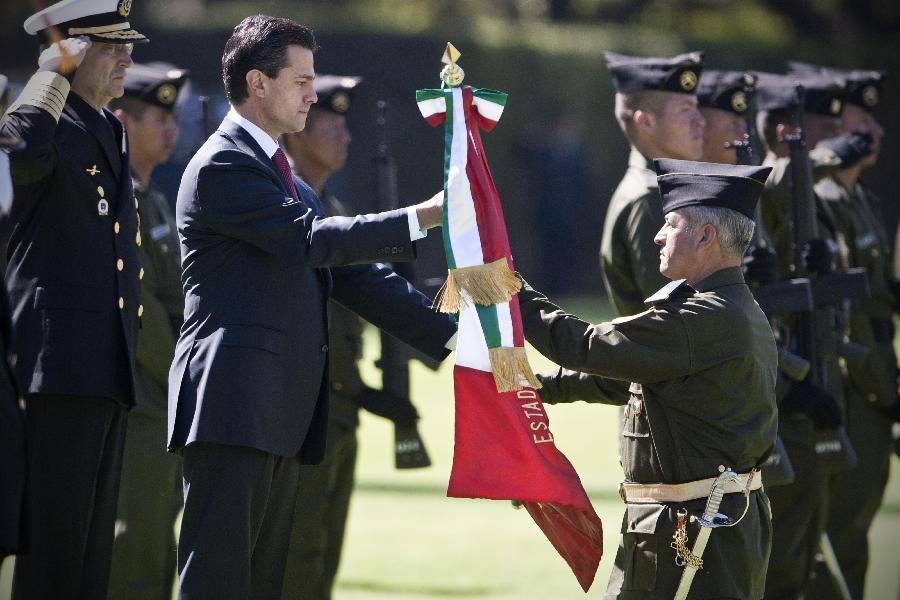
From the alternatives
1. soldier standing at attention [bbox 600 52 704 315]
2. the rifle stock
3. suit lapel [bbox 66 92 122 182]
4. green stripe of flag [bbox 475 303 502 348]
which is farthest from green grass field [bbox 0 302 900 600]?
green stripe of flag [bbox 475 303 502 348]

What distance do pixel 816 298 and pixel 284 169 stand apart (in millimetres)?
2952

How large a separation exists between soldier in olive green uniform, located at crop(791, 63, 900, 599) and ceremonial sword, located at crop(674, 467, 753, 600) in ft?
9.17

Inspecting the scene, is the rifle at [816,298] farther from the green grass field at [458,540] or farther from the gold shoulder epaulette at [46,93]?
the gold shoulder epaulette at [46,93]

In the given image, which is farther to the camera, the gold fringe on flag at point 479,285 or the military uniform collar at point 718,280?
the military uniform collar at point 718,280

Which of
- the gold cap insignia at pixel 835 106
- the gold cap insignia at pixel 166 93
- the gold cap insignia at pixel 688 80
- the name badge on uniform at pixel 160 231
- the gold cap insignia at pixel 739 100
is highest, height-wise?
the gold cap insignia at pixel 835 106

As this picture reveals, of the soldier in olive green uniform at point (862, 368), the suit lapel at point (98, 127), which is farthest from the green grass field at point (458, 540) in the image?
the suit lapel at point (98, 127)

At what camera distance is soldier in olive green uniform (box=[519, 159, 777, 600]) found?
439 centimetres

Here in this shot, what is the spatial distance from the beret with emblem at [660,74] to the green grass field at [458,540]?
225 centimetres

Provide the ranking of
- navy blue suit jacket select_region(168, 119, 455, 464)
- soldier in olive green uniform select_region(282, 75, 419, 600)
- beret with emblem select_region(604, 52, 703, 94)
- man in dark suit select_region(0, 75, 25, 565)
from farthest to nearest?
beret with emblem select_region(604, 52, 703, 94) → soldier in olive green uniform select_region(282, 75, 419, 600) → navy blue suit jacket select_region(168, 119, 455, 464) → man in dark suit select_region(0, 75, 25, 565)

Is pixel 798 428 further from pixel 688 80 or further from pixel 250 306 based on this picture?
pixel 250 306

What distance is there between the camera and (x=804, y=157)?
665 centimetres

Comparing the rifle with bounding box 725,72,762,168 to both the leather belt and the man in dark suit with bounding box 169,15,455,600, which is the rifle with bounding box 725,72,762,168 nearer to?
the leather belt

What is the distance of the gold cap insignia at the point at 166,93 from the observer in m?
6.64

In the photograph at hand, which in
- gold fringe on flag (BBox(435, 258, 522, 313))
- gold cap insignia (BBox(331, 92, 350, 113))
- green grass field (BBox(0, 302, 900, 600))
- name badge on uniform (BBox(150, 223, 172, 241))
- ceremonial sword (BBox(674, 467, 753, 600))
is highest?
gold cap insignia (BBox(331, 92, 350, 113))
